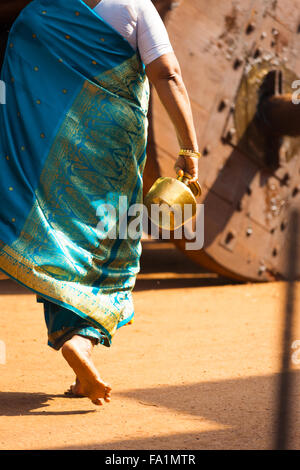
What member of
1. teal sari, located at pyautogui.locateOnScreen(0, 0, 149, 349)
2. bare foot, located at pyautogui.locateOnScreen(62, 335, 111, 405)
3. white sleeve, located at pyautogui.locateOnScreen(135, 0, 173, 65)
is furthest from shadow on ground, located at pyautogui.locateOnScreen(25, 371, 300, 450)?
white sleeve, located at pyautogui.locateOnScreen(135, 0, 173, 65)

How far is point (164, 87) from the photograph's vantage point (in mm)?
2213

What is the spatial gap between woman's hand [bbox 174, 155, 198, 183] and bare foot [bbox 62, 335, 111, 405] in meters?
0.61

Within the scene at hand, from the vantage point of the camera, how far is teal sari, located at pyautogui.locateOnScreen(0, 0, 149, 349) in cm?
212

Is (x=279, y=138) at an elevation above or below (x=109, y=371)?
above

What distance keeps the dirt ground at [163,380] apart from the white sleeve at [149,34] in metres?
1.05

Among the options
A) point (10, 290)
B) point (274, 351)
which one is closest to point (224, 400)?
point (274, 351)

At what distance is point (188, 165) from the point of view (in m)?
2.30

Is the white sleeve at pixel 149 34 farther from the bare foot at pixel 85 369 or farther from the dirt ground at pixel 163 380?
the dirt ground at pixel 163 380

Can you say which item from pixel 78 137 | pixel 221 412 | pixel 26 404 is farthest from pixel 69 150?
pixel 221 412

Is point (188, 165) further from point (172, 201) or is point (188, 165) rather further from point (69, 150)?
point (69, 150)

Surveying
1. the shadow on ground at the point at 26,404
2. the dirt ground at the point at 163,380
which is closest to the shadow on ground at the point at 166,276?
the dirt ground at the point at 163,380
